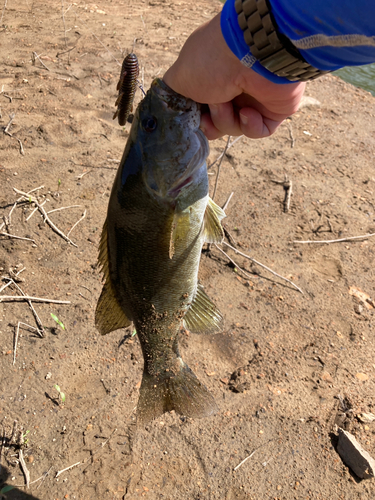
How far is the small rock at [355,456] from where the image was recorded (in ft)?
9.56

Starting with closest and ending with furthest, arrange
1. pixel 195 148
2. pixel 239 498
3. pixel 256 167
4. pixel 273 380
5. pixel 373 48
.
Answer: pixel 373 48 → pixel 195 148 → pixel 239 498 → pixel 273 380 → pixel 256 167

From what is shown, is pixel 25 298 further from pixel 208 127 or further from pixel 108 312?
pixel 208 127

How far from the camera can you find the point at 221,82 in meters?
1.66

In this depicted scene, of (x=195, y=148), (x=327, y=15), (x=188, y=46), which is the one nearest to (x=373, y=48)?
(x=327, y=15)

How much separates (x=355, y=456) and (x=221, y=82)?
9.31 ft

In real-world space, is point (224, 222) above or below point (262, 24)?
below

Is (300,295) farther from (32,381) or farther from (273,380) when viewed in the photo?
(32,381)

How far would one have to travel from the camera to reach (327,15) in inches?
45.3

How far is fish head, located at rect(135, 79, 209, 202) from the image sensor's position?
1.95 metres

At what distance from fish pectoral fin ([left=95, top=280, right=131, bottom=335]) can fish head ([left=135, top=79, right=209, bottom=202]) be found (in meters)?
0.68

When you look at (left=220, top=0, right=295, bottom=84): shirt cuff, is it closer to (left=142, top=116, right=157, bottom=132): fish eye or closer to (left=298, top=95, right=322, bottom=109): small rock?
(left=142, top=116, right=157, bottom=132): fish eye

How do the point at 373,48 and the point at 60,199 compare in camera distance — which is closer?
the point at 373,48

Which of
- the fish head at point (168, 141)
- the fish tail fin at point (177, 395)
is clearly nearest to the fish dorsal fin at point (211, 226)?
the fish head at point (168, 141)

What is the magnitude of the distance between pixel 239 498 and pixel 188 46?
2.90m
